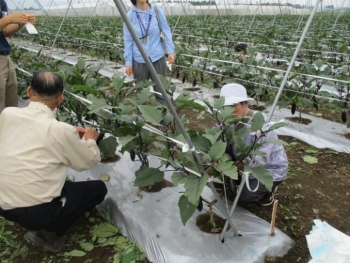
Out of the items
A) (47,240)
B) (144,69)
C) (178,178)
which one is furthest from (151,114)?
(144,69)

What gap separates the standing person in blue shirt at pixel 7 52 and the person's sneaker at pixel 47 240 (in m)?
1.54

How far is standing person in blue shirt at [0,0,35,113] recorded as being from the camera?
8.49ft

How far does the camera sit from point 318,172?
2.69 meters

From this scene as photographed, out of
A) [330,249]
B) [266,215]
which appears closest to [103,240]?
[266,215]

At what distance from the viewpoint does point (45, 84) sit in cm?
167

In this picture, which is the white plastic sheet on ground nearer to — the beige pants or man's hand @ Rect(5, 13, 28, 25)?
man's hand @ Rect(5, 13, 28, 25)

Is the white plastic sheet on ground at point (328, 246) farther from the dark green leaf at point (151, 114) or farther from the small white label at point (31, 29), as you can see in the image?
the small white label at point (31, 29)

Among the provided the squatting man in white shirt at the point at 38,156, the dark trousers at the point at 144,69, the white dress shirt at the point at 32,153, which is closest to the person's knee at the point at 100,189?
the squatting man in white shirt at the point at 38,156

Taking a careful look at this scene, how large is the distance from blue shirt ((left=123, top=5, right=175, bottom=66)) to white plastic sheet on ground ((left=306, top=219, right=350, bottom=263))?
2123mm

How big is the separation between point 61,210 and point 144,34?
186 centimetres

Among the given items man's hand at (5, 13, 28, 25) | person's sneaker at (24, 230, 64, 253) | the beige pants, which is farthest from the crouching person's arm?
the beige pants

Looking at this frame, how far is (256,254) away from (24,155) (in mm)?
1307

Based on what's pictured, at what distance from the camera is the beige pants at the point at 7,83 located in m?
2.93

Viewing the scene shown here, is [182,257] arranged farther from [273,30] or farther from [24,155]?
[273,30]
